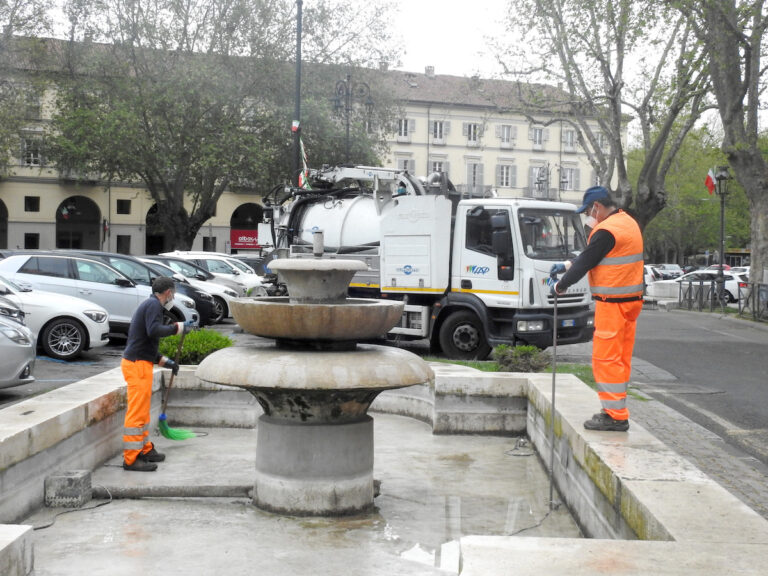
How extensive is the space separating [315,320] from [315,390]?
45cm

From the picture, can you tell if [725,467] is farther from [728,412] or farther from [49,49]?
[49,49]

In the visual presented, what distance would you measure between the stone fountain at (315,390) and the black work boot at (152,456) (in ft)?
4.61

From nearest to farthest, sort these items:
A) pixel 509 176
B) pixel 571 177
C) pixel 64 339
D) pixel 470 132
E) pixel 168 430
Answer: pixel 168 430 < pixel 64 339 < pixel 470 132 < pixel 509 176 < pixel 571 177

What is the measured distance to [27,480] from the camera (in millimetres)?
5750

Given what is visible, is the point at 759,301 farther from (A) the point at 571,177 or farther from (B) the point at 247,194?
(A) the point at 571,177

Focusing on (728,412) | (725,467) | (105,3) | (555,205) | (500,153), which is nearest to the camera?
(725,467)

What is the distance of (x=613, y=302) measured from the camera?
612cm

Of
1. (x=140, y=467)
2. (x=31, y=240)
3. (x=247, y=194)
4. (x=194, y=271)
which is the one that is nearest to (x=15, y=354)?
(x=140, y=467)

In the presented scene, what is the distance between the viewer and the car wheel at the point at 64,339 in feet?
47.8

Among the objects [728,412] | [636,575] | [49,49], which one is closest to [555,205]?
[728,412]

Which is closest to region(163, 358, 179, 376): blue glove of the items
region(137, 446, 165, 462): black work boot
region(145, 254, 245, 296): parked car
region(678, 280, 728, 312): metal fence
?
region(137, 446, 165, 462): black work boot

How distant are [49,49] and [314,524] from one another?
38331 millimetres

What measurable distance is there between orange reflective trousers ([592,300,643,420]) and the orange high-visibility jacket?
2.7 inches

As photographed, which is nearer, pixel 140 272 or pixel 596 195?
pixel 596 195
